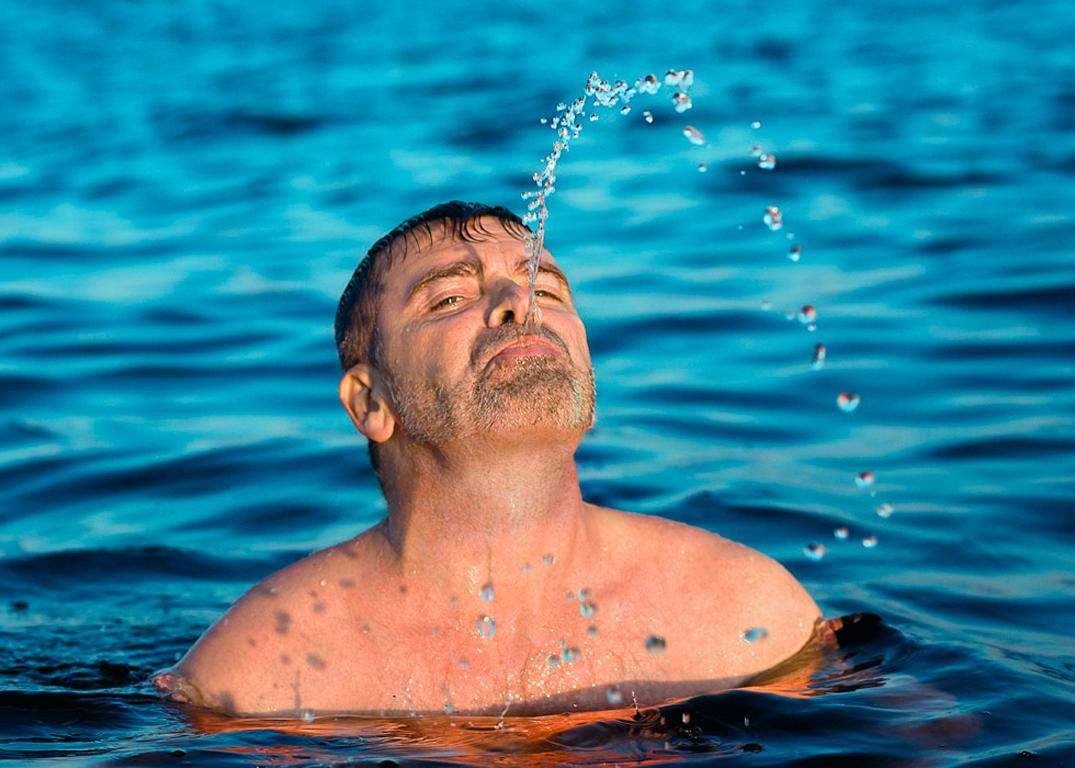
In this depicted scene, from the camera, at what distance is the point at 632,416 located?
24.3ft

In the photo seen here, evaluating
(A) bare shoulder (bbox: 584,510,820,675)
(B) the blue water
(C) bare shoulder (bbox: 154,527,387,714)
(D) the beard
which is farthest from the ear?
(B) the blue water

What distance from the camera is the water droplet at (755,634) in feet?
14.5

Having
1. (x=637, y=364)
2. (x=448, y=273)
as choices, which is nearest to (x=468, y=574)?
(x=448, y=273)

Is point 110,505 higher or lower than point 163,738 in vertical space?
higher

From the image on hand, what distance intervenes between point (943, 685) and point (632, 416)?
3141 mm

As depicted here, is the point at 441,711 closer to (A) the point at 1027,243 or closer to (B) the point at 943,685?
(B) the point at 943,685

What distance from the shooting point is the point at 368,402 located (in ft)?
14.4

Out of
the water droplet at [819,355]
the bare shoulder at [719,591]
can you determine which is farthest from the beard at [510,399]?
the water droplet at [819,355]

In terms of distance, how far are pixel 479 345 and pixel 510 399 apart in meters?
0.20

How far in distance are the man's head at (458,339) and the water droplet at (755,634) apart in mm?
837

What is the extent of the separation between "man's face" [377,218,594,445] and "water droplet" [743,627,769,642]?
2.74ft

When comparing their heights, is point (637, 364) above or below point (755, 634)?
above

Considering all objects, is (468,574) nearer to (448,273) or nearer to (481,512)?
(481,512)

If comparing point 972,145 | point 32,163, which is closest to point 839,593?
point 972,145
